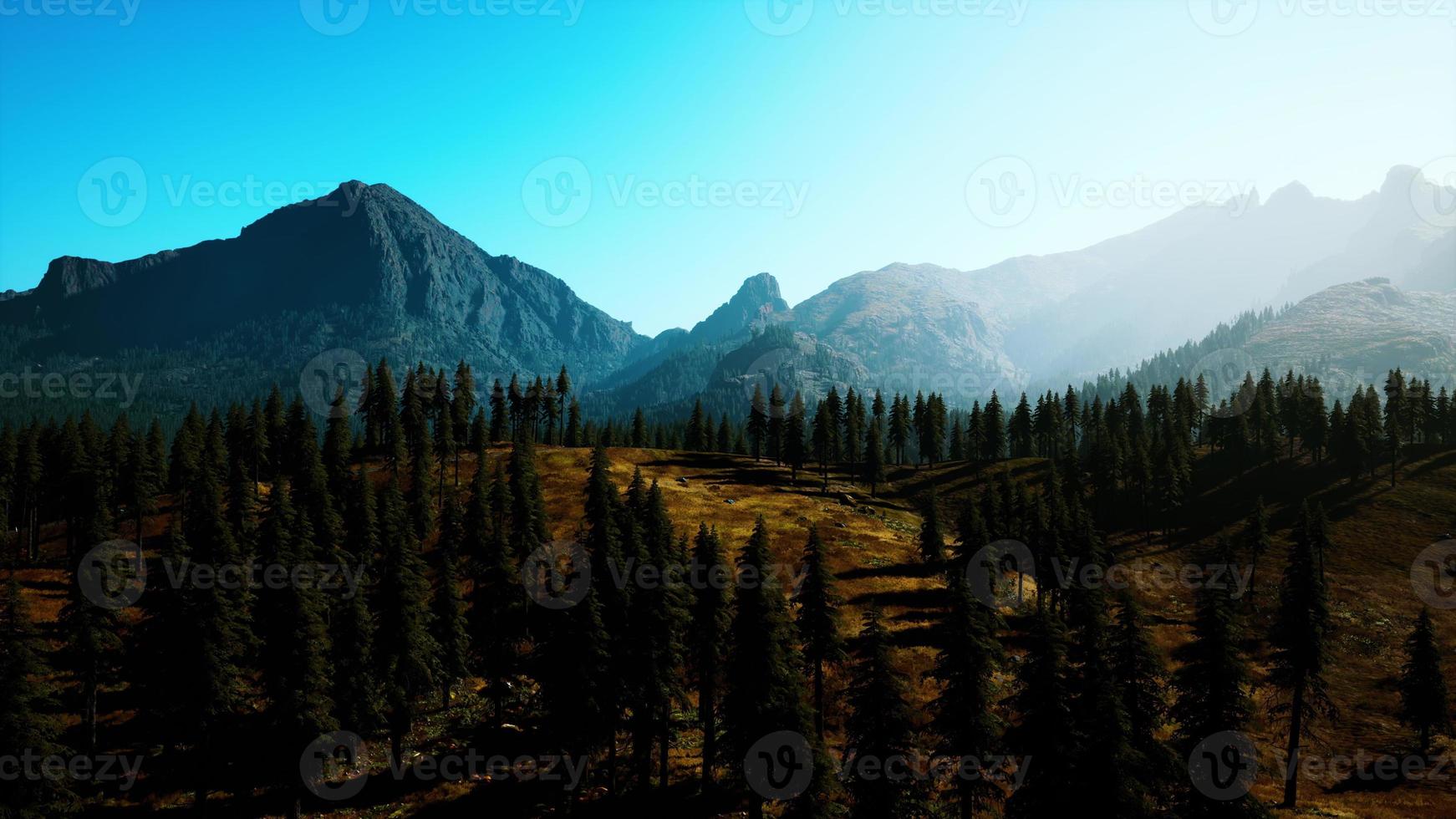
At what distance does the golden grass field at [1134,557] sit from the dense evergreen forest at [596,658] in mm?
2251

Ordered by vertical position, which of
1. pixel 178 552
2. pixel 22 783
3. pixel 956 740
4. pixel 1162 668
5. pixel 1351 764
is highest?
pixel 178 552

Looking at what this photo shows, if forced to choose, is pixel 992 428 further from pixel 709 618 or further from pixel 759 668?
pixel 759 668

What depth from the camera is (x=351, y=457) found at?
347ft

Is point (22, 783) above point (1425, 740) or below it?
above

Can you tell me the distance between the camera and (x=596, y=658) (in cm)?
3575

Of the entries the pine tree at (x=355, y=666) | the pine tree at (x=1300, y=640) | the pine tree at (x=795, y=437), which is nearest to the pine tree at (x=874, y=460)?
the pine tree at (x=795, y=437)

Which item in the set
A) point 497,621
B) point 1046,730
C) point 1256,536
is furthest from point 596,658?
point 1256,536

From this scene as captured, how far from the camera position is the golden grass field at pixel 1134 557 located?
1592 inches

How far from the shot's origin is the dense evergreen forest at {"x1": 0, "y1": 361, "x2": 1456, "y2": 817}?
91.2ft

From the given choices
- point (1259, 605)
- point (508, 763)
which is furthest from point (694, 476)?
point (1259, 605)

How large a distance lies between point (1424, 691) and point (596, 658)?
55.7 m

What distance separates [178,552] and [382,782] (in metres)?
17.6

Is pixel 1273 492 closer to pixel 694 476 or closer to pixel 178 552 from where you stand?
pixel 694 476

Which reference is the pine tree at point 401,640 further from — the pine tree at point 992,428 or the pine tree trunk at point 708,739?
the pine tree at point 992,428
